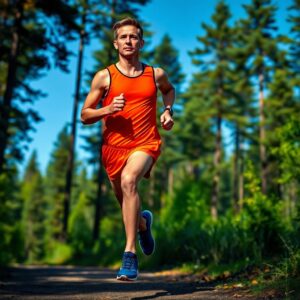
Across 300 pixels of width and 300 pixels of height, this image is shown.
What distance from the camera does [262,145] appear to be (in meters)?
31.7

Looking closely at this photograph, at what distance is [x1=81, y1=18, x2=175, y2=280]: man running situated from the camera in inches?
170

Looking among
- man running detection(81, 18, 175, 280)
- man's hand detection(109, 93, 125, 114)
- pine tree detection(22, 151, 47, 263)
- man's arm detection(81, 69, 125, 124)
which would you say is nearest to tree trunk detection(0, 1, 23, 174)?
man's arm detection(81, 69, 125, 124)

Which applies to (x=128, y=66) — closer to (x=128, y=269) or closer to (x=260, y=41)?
(x=128, y=269)

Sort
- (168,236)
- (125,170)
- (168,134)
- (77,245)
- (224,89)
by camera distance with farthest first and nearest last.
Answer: (168,134), (224,89), (77,245), (168,236), (125,170)

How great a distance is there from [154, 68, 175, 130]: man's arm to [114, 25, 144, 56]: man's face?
36 centimetres

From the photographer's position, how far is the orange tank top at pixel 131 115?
4.46 meters

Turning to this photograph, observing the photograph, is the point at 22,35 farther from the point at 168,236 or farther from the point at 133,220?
the point at 133,220

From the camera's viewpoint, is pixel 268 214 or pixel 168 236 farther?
pixel 168 236

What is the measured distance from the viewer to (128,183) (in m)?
4.25

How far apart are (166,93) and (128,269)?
1.98m

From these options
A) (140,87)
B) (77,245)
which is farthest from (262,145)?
(140,87)

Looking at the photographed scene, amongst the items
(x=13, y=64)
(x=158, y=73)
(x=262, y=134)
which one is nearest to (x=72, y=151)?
(x=13, y=64)

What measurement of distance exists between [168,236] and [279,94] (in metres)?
24.1

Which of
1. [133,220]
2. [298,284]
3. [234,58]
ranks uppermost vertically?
[234,58]
